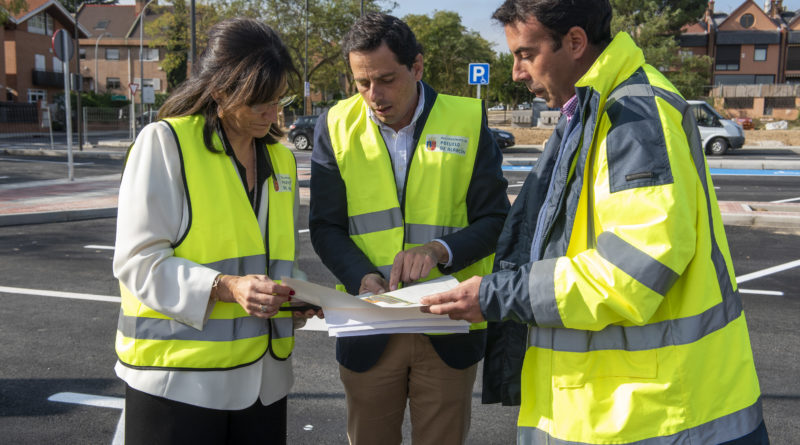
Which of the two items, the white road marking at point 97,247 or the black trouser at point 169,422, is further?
the white road marking at point 97,247

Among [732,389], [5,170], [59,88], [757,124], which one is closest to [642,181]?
[732,389]

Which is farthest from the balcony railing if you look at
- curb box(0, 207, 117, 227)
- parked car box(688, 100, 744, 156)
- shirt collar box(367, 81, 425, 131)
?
shirt collar box(367, 81, 425, 131)

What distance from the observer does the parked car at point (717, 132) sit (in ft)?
79.7

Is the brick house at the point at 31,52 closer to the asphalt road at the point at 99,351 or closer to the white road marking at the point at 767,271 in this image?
the asphalt road at the point at 99,351

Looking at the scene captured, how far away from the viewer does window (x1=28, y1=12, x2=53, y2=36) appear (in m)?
50.3

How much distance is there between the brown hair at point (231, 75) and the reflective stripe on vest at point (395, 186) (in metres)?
0.52

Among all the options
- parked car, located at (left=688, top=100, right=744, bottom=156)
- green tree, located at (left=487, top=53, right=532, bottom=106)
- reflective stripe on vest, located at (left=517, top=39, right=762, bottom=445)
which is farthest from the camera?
green tree, located at (left=487, top=53, right=532, bottom=106)

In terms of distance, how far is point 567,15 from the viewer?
1944 millimetres

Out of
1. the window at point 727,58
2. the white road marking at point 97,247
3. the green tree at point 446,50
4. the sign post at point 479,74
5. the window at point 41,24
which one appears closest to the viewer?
the white road marking at point 97,247

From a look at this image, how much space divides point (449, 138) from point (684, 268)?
1.23 meters

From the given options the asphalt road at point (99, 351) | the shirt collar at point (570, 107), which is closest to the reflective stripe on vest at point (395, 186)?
the shirt collar at point (570, 107)

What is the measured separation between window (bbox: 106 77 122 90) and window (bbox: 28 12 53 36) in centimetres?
1636

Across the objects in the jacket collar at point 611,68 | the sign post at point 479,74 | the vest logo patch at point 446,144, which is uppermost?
the sign post at point 479,74

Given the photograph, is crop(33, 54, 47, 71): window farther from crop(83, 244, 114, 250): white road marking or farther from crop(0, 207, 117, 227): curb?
crop(83, 244, 114, 250): white road marking
